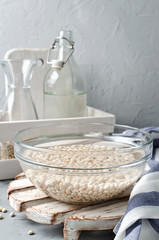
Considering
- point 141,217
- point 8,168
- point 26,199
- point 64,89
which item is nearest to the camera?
point 141,217

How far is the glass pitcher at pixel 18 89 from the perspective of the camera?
837mm

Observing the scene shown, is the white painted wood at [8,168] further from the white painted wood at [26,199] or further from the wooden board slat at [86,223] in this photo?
the wooden board slat at [86,223]

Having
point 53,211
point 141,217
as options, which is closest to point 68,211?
point 53,211

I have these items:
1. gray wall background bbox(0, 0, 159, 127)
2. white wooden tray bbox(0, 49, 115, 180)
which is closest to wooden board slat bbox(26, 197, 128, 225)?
white wooden tray bbox(0, 49, 115, 180)

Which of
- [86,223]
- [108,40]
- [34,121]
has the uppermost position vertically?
[108,40]

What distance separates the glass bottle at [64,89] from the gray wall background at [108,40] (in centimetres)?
18

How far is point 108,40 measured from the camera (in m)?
1.14

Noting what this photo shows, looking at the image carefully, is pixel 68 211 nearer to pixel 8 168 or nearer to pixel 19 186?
pixel 19 186

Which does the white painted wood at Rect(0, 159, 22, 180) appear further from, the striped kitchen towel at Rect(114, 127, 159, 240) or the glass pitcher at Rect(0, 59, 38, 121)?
the striped kitchen towel at Rect(114, 127, 159, 240)

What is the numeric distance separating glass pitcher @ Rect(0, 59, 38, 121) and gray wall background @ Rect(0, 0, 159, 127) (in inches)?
9.3

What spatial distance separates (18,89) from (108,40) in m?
0.42

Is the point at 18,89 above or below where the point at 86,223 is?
above

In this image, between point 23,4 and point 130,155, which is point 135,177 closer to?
point 130,155

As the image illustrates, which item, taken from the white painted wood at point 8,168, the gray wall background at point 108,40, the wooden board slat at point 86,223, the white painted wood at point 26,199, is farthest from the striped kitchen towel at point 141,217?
the gray wall background at point 108,40
